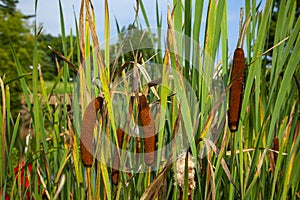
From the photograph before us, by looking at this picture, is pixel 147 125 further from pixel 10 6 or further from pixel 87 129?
pixel 10 6

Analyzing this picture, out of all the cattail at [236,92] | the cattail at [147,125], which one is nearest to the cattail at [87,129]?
the cattail at [147,125]

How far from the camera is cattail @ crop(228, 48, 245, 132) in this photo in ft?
1.72

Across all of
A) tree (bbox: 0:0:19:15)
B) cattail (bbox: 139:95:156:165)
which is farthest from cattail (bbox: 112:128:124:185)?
tree (bbox: 0:0:19:15)

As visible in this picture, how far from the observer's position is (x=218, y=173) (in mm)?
622

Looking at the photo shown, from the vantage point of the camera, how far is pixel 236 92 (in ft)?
1.74

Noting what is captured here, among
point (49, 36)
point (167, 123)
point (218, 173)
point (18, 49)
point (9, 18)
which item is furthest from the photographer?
point (49, 36)

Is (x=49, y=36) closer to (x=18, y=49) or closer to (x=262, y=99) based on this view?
(x=18, y=49)

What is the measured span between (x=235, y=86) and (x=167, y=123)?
0.27 meters

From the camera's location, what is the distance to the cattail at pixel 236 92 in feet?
1.72

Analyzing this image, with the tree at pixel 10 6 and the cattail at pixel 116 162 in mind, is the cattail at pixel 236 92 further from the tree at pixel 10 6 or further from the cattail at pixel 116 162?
the tree at pixel 10 6

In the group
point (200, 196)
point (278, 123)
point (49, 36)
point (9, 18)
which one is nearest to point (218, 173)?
point (200, 196)

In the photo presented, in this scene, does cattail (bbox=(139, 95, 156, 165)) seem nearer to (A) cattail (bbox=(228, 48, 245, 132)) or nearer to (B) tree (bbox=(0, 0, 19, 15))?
(A) cattail (bbox=(228, 48, 245, 132))

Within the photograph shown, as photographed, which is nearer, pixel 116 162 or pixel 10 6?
pixel 116 162

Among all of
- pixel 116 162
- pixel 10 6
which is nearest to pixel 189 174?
pixel 116 162
